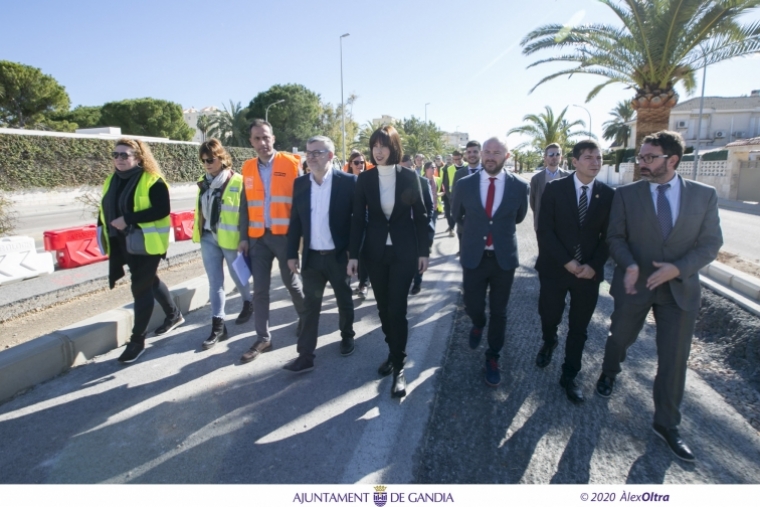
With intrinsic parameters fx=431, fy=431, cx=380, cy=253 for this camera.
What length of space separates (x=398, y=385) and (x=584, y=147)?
2.31 m

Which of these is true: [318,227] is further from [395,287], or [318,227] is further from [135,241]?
[135,241]

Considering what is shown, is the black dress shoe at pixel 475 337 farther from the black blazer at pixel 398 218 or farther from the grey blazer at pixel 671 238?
the grey blazer at pixel 671 238

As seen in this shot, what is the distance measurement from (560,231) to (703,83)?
73.0 feet

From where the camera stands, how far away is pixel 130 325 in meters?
4.41

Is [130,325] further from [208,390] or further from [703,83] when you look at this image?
[703,83]

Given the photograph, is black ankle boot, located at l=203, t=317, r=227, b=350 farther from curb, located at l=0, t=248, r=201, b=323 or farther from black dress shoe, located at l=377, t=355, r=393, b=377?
curb, located at l=0, t=248, r=201, b=323

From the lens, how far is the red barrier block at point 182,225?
888 cm

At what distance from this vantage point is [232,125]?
5459 cm

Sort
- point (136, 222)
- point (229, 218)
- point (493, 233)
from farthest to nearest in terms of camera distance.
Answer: point (229, 218) < point (136, 222) < point (493, 233)

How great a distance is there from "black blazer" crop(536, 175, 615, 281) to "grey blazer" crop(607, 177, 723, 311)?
0.67 ft

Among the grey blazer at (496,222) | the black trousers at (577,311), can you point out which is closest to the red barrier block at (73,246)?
the grey blazer at (496,222)

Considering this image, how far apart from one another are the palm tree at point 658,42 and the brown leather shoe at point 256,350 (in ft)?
30.2

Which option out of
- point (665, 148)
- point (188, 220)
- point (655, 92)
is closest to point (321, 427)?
point (665, 148)

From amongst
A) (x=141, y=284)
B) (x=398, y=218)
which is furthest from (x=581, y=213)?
(x=141, y=284)
